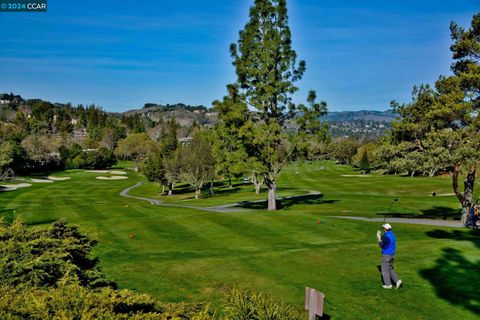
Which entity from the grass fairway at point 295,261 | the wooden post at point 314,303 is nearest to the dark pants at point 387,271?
the grass fairway at point 295,261

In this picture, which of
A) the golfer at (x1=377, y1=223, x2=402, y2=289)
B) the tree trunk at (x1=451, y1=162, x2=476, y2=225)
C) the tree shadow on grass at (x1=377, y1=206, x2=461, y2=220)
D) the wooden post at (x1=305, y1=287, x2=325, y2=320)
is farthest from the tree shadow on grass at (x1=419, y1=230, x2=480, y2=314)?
the tree shadow on grass at (x1=377, y1=206, x2=461, y2=220)

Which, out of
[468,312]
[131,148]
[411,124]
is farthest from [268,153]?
[131,148]

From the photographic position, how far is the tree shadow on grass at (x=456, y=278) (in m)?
12.1

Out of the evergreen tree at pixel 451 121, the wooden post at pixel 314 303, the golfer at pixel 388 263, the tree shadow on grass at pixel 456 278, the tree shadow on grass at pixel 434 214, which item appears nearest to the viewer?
the wooden post at pixel 314 303

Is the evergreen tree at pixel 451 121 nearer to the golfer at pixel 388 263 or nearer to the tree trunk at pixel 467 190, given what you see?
the tree trunk at pixel 467 190

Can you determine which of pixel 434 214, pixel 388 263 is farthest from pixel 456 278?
pixel 434 214

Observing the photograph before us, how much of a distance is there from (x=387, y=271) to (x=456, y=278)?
2.95m

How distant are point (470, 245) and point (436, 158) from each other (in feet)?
22.2

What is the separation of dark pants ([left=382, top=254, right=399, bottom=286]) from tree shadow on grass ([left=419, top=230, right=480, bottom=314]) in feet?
4.48

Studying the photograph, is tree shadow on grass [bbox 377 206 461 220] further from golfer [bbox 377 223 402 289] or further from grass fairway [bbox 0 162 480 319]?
golfer [bbox 377 223 402 289]

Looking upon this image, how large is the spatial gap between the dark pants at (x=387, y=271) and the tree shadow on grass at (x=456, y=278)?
1.37 m

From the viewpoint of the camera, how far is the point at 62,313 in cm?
608

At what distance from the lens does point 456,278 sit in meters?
13.9

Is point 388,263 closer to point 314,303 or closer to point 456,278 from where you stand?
point 456,278
